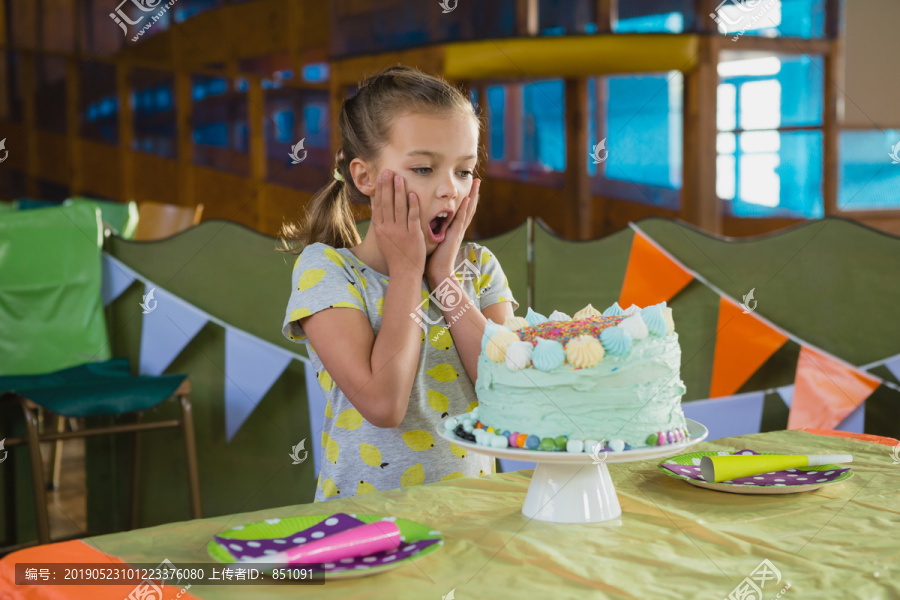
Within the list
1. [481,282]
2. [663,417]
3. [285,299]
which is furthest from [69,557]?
[285,299]

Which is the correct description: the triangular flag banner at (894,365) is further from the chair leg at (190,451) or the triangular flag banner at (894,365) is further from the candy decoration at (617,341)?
the chair leg at (190,451)

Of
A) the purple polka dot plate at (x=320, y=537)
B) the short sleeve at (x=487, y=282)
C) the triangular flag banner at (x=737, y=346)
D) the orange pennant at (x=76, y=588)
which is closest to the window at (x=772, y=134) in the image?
the triangular flag banner at (x=737, y=346)

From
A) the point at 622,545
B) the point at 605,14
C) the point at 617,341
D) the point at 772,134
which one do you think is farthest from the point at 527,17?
the point at 622,545

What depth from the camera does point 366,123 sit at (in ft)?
4.66

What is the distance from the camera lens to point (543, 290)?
271 cm

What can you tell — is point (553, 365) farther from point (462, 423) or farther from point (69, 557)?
point (69, 557)

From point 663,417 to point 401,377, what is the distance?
0.39m

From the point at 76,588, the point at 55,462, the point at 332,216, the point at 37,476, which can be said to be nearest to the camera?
the point at 76,588

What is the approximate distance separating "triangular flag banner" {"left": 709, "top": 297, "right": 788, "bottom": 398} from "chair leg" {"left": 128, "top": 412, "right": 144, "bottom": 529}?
1773mm

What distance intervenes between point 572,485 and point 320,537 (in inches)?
11.3

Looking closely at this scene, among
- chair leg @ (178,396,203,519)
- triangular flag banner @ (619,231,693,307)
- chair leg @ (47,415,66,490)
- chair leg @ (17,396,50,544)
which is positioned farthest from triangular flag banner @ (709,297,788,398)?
chair leg @ (47,415,66,490)

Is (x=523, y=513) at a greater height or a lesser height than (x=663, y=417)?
lesser

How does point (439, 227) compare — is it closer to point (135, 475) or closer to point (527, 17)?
point (135, 475)

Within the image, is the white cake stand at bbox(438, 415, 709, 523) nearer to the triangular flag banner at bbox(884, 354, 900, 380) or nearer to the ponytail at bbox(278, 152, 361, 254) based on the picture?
the ponytail at bbox(278, 152, 361, 254)
